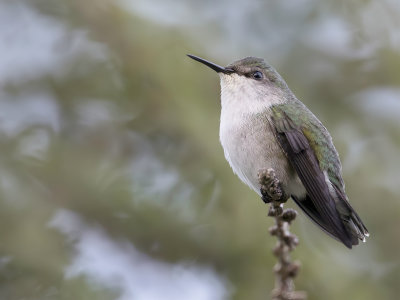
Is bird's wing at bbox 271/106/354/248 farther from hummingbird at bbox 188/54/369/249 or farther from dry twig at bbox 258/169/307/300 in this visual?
dry twig at bbox 258/169/307/300

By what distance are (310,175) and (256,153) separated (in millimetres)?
351

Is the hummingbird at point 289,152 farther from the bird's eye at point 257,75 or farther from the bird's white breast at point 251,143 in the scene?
the bird's eye at point 257,75

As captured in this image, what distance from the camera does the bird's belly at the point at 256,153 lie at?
11.4 ft

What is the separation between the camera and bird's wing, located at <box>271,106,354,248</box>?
324cm

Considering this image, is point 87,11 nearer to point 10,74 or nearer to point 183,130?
point 10,74

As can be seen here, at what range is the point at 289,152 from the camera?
11.6 ft

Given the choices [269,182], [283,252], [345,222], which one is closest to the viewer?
[283,252]

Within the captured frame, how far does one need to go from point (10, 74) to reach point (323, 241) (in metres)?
3.82

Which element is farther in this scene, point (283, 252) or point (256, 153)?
point (256, 153)

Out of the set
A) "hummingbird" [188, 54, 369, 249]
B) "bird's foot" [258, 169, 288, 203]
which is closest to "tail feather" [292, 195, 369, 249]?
"hummingbird" [188, 54, 369, 249]

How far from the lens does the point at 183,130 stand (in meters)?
5.34

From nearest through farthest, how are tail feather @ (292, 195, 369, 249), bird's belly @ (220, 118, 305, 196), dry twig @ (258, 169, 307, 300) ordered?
dry twig @ (258, 169, 307, 300) < tail feather @ (292, 195, 369, 249) < bird's belly @ (220, 118, 305, 196)

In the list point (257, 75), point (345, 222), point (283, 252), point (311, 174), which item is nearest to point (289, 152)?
point (311, 174)

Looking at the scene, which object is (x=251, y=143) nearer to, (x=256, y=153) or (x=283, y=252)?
(x=256, y=153)
